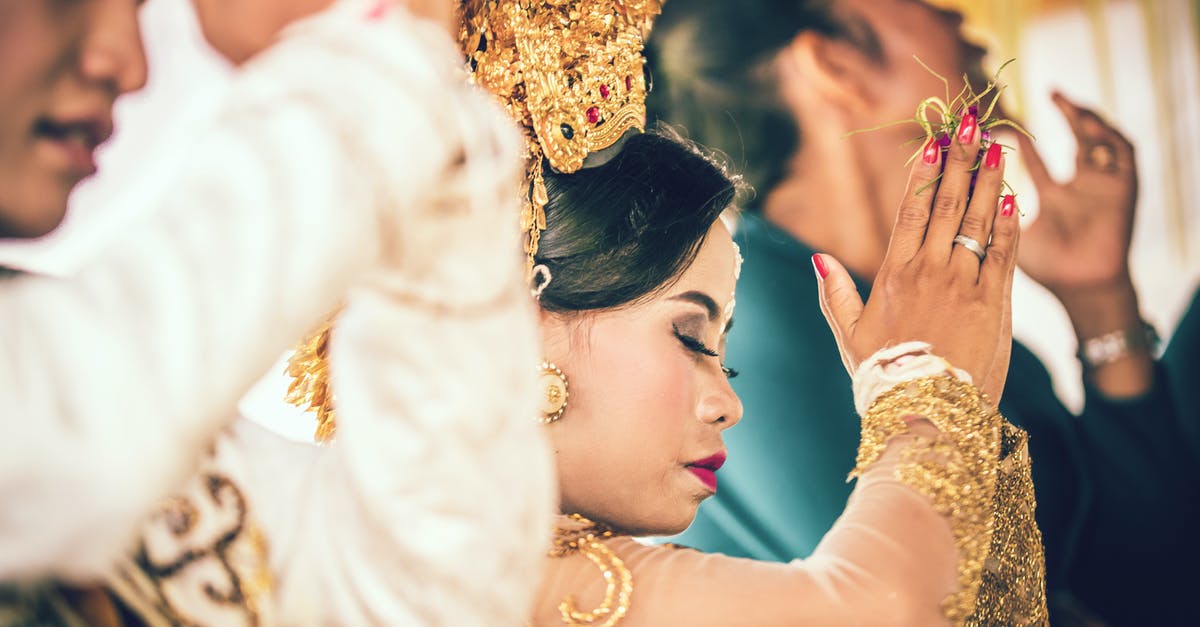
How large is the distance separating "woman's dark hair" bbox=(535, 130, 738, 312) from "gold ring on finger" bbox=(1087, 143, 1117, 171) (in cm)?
102

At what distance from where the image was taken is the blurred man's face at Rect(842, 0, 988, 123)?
1.79 metres

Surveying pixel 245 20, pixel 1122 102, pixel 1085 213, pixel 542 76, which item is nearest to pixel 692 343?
pixel 542 76

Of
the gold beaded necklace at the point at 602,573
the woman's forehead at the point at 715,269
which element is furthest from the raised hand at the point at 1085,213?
the gold beaded necklace at the point at 602,573

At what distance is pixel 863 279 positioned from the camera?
163cm

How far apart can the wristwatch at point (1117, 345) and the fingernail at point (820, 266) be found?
637mm

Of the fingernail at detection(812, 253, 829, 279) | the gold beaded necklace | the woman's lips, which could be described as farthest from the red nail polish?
the gold beaded necklace

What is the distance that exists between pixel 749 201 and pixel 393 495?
1.19 meters

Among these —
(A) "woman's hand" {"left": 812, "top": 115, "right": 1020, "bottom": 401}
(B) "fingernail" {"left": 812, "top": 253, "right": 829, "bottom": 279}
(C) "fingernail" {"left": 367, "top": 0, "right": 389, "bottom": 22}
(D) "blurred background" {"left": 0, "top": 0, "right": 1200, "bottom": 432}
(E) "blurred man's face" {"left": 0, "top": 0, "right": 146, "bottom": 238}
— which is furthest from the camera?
(D) "blurred background" {"left": 0, "top": 0, "right": 1200, "bottom": 432}

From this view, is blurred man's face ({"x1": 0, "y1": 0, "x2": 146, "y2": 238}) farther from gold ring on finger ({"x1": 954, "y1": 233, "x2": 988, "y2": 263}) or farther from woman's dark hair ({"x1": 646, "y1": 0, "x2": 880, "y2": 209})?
gold ring on finger ({"x1": 954, "y1": 233, "x2": 988, "y2": 263})

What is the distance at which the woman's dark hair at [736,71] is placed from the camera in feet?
5.68

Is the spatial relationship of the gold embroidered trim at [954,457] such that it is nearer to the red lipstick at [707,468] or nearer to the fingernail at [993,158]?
Answer: the red lipstick at [707,468]

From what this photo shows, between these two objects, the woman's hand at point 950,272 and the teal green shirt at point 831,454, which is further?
the teal green shirt at point 831,454

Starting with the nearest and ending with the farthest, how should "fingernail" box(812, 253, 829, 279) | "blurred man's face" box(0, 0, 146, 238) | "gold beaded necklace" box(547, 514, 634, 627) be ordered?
"blurred man's face" box(0, 0, 146, 238), "gold beaded necklace" box(547, 514, 634, 627), "fingernail" box(812, 253, 829, 279)

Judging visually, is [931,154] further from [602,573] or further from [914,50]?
[602,573]
